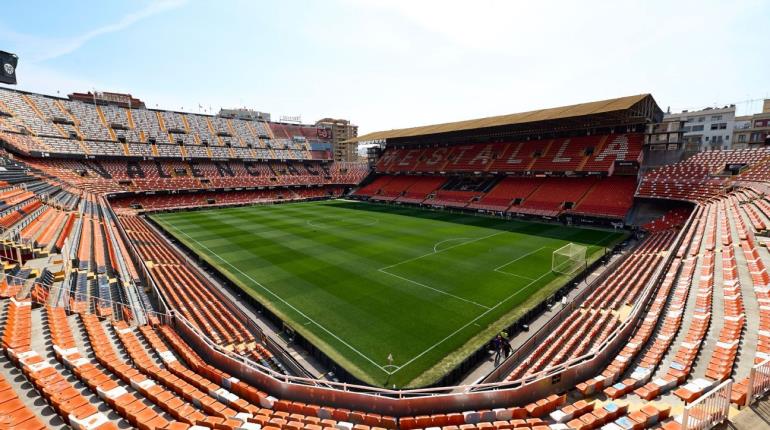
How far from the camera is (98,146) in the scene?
5125 centimetres

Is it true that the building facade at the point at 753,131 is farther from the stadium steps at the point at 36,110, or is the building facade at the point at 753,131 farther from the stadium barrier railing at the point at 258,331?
the stadium steps at the point at 36,110

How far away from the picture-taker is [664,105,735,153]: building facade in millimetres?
61406

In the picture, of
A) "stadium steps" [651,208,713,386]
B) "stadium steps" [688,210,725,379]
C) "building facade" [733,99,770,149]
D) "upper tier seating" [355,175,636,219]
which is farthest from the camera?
"building facade" [733,99,770,149]

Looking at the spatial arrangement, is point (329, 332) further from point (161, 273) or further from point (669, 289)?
point (669, 289)

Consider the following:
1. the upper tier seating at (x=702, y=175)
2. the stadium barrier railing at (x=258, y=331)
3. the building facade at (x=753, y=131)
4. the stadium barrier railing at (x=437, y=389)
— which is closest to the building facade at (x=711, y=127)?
the building facade at (x=753, y=131)

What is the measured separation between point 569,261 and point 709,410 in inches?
732

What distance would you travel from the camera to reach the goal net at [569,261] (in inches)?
857

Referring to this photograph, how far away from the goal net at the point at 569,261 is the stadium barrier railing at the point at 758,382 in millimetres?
15311

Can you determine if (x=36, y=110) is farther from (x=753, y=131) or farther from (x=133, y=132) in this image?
(x=753, y=131)

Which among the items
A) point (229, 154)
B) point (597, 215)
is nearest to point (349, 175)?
point (229, 154)

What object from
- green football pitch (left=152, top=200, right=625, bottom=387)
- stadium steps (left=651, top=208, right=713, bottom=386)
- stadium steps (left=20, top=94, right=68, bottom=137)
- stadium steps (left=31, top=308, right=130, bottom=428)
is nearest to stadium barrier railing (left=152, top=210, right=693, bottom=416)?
stadium steps (left=651, top=208, right=713, bottom=386)

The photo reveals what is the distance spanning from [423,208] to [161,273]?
3337cm

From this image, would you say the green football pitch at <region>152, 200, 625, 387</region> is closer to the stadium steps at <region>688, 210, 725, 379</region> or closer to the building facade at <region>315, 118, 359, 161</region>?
the stadium steps at <region>688, 210, 725, 379</region>

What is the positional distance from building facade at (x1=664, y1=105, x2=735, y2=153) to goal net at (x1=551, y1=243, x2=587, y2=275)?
5456cm
